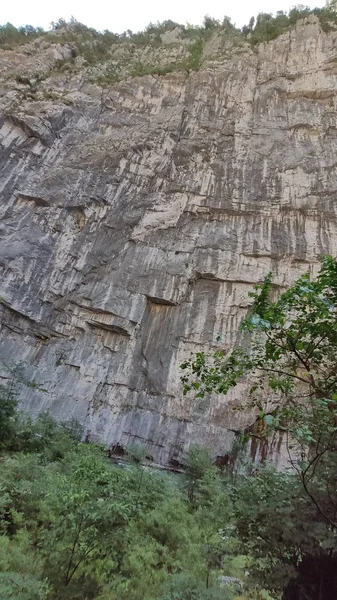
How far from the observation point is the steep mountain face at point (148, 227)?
1806cm

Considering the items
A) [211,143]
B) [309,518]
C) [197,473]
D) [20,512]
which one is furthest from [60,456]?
[211,143]

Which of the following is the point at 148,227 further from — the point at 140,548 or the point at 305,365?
the point at 305,365

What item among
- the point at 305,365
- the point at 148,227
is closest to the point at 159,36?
the point at 148,227

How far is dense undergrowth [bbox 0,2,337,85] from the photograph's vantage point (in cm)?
2878

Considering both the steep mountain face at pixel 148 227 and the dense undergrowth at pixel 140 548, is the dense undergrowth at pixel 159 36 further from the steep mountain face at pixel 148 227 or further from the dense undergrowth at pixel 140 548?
the dense undergrowth at pixel 140 548

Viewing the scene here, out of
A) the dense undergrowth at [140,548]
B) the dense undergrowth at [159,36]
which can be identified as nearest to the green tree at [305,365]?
the dense undergrowth at [140,548]

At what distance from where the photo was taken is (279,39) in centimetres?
2873

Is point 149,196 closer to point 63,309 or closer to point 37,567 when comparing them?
point 63,309

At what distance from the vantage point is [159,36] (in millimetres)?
33062

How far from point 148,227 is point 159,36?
75.6 feet

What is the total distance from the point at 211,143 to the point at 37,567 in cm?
2427

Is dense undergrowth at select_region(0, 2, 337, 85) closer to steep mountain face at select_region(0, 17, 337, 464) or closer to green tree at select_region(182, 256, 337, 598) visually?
steep mountain face at select_region(0, 17, 337, 464)

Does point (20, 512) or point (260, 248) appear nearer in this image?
point (20, 512)

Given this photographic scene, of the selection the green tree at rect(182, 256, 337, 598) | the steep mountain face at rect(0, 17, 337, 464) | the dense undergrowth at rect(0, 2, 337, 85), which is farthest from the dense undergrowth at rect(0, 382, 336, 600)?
the dense undergrowth at rect(0, 2, 337, 85)
